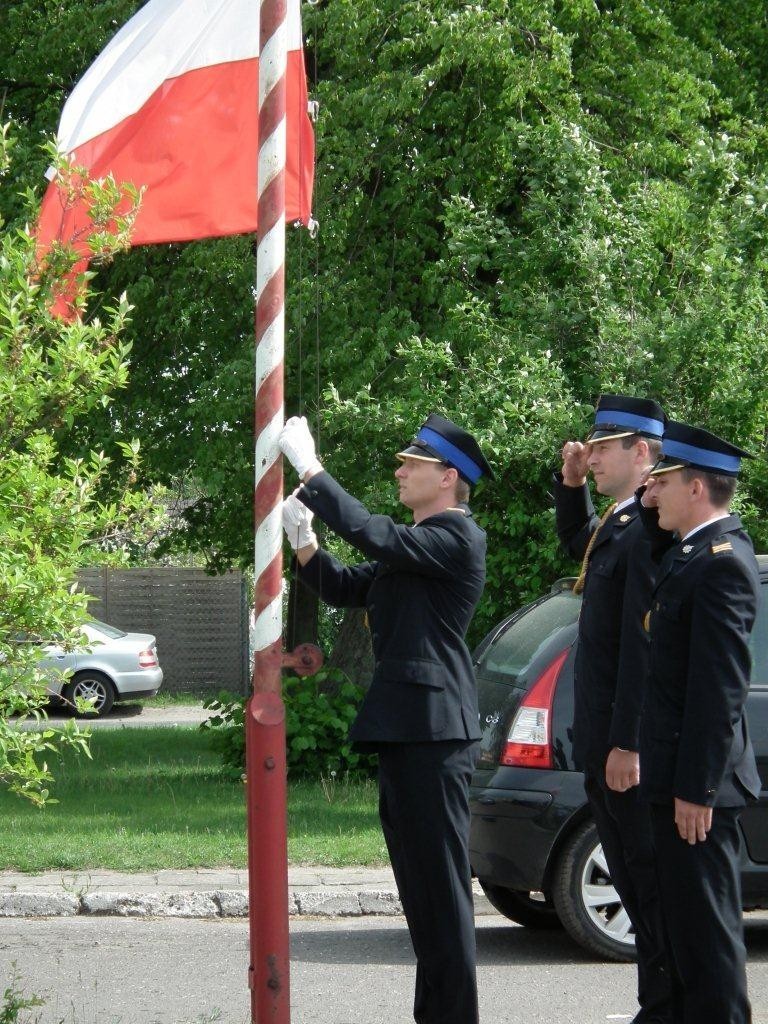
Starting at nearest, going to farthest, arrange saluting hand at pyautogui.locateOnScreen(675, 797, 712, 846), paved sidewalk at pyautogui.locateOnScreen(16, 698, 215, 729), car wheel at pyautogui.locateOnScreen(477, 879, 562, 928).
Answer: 1. saluting hand at pyautogui.locateOnScreen(675, 797, 712, 846)
2. car wheel at pyautogui.locateOnScreen(477, 879, 562, 928)
3. paved sidewalk at pyautogui.locateOnScreen(16, 698, 215, 729)

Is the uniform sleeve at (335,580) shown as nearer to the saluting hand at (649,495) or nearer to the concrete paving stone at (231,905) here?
the saluting hand at (649,495)

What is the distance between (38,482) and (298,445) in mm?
952

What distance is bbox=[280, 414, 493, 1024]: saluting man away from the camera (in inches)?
183

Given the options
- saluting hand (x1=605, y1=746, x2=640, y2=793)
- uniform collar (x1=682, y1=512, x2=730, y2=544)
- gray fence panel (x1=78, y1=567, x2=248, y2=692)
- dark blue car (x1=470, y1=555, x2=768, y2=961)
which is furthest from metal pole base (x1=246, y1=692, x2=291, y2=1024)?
gray fence panel (x1=78, y1=567, x2=248, y2=692)

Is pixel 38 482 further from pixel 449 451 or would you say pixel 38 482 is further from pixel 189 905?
A: pixel 189 905

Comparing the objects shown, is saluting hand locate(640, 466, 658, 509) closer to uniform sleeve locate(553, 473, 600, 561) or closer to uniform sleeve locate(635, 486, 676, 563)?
uniform sleeve locate(635, 486, 676, 563)

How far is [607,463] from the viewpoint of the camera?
17.5 ft

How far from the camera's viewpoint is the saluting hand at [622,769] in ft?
16.1

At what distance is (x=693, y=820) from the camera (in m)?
4.14

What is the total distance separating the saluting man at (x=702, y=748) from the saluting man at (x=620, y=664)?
51 centimetres

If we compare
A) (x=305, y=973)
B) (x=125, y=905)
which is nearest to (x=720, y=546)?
(x=305, y=973)

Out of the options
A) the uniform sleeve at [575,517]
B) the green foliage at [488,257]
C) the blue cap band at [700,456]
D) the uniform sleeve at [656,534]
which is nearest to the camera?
the blue cap band at [700,456]

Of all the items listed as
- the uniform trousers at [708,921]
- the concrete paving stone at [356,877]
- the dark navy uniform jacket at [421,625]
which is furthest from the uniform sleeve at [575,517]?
the concrete paving stone at [356,877]

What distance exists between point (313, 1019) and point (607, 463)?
8.24 ft
